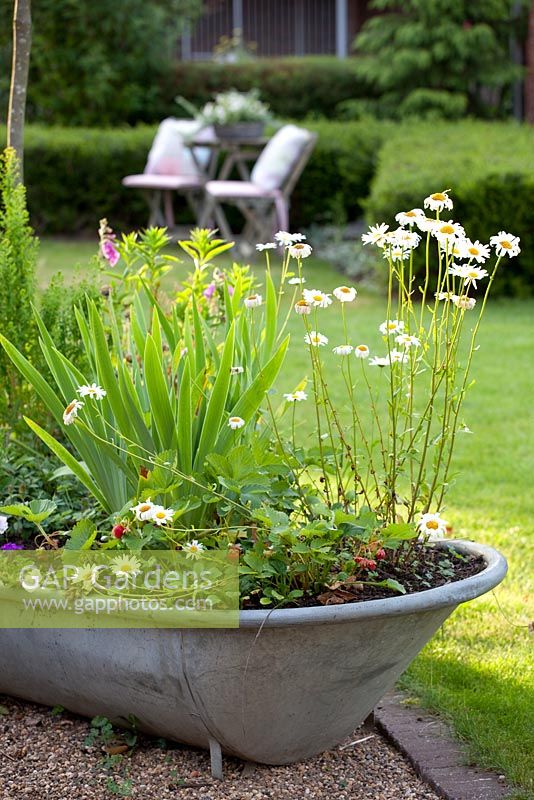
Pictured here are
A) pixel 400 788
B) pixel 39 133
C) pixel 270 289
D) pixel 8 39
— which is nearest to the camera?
pixel 400 788

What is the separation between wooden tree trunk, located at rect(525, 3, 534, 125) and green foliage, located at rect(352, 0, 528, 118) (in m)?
0.22

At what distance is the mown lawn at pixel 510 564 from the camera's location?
8.78 feet

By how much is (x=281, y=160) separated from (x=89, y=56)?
Result: 18.7 ft

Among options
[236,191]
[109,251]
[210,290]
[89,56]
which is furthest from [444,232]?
[89,56]

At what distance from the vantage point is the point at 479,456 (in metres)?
4.87

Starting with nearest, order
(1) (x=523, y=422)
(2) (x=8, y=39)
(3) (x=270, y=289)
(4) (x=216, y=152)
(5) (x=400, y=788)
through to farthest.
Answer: (5) (x=400, y=788) → (3) (x=270, y=289) → (1) (x=523, y=422) → (4) (x=216, y=152) → (2) (x=8, y=39)

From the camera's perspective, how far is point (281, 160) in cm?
1023

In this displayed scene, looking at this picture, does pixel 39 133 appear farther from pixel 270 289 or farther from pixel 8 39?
pixel 270 289

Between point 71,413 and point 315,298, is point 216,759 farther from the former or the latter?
point 315,298

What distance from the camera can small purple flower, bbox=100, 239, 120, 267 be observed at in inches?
143

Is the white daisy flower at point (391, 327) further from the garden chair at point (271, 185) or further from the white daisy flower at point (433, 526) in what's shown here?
the garden chair at point (271, 185)

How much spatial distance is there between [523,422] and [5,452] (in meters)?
3.16

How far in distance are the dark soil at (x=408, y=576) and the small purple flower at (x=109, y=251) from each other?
1.51 metres

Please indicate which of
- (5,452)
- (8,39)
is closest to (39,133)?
(8,39)
